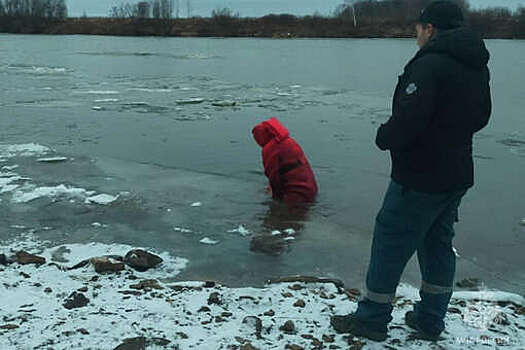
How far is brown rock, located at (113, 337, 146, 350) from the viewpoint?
3402 mm

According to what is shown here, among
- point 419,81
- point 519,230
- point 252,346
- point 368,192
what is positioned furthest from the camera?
point 368,192

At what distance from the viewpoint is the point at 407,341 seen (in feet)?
12.0

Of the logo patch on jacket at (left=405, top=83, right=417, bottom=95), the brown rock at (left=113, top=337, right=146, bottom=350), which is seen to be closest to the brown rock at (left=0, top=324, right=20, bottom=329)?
the brown rock at (left=113, top=337, right=146, bottom=350)

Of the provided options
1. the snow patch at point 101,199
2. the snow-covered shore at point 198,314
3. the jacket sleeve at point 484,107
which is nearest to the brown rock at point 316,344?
the snow-covered shore at point 198,314

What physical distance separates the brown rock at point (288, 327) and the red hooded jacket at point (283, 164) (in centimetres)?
367

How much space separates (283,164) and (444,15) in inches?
166

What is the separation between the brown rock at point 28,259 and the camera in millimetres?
4922

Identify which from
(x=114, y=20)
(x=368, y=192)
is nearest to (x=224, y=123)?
(x=368, y=192)

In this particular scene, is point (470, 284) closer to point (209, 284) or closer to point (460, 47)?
point (209, 284)

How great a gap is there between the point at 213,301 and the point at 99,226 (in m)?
2.67

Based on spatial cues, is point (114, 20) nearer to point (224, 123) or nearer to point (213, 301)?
point (224, 123)

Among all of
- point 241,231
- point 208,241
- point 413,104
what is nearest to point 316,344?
point 413,104

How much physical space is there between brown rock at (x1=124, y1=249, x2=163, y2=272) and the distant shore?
6375 cm

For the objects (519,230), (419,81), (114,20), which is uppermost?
(114,20)
